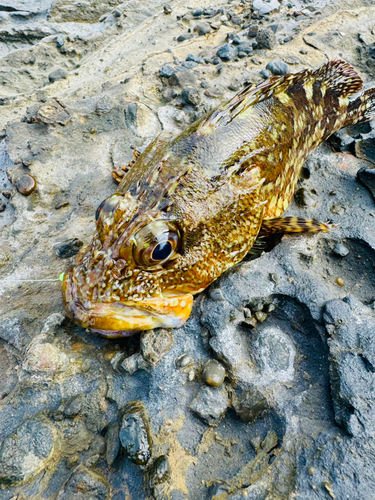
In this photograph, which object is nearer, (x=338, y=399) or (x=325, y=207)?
(x=338, y=399)

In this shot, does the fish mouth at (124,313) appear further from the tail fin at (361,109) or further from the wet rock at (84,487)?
the tail fin at (361,109)

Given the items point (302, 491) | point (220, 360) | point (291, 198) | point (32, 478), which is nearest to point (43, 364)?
point (32, 478)

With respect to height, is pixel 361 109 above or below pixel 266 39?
below

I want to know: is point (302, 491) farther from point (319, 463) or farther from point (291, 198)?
point (291, 198)

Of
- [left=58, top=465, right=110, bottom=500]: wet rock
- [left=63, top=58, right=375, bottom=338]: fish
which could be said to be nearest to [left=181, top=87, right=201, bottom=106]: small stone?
[left=63, top=58, right=375, bottom=338]: fish

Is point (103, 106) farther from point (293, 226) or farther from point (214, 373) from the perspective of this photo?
point (214, 373)

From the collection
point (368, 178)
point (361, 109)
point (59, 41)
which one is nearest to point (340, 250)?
point (368, 178)
